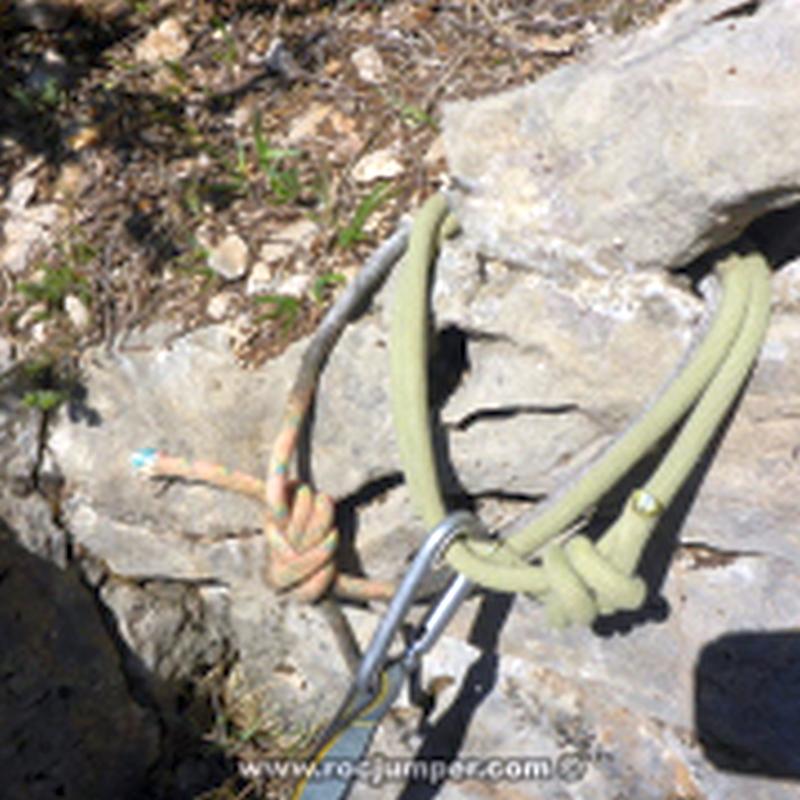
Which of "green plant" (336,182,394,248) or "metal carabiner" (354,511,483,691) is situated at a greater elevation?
"green plant" (336,182,394,248)

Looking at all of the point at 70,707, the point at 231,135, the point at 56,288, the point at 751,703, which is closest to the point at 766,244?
the point at 751,703

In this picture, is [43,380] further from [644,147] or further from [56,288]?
[644,147]

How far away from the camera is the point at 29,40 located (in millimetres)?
2336

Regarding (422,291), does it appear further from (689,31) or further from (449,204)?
(689,31)

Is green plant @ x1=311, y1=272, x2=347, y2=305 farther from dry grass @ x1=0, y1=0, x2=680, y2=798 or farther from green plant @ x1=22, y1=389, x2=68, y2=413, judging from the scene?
green plant @ x1=22, y1=389, x2=68, y2=413

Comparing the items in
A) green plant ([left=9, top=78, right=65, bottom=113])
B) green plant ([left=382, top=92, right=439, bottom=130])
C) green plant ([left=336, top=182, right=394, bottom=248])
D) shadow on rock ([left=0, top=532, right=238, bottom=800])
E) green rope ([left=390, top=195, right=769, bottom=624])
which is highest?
green plant ([left=9, top=78, right=65, bottom=113])

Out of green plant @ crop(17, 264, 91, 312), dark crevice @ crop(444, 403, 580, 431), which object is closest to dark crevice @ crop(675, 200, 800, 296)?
dark crevice @ crop(444, 403, 580, 431)

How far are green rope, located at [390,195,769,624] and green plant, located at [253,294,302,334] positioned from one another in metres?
0.43

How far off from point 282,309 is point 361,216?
0.28 m

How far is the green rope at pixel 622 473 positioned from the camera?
145 centimetres

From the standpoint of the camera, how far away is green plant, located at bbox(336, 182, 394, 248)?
1.93 meters

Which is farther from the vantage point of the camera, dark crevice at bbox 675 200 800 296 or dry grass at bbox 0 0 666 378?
dry grass at bbox 0 0 666 378

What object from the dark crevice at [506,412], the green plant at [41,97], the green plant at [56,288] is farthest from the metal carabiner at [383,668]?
the green plant at [41,97]

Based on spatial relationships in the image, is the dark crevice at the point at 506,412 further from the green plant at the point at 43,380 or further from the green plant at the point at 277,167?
the green plant at the point at 43,380
